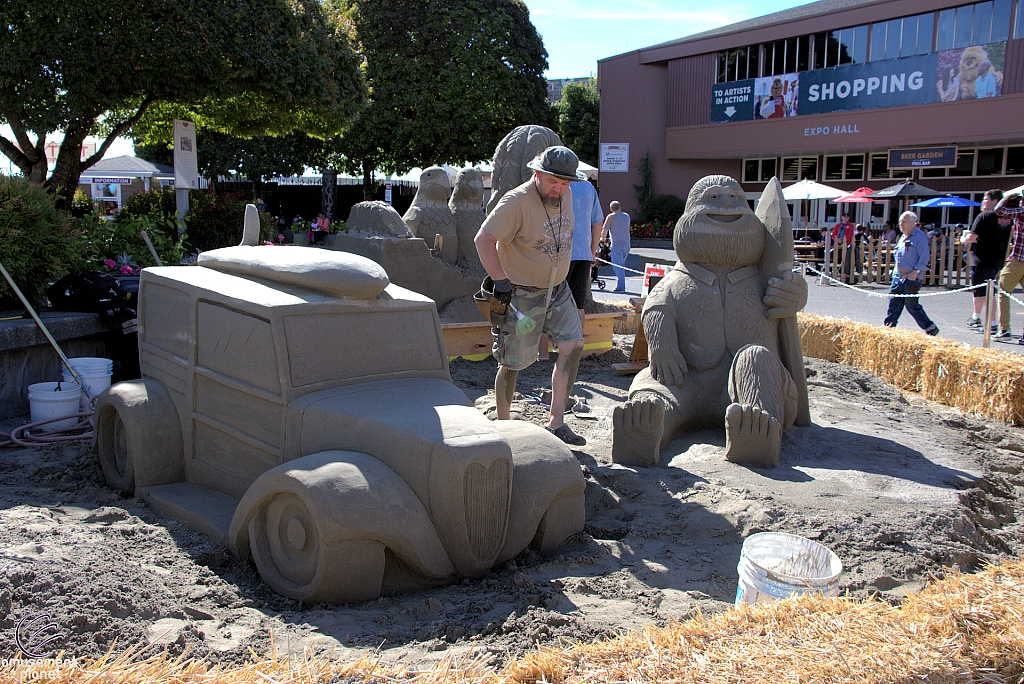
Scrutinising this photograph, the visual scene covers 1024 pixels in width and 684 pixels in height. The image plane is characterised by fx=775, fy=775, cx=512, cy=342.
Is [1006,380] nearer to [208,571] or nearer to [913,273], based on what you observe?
[913,273]

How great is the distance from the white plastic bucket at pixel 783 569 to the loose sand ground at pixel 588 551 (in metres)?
0.30

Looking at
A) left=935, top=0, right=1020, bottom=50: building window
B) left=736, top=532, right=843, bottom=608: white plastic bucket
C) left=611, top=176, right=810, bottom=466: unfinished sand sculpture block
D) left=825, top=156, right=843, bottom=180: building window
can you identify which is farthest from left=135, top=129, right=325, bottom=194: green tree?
left=736, top=532, right=843, bottom=608: white plastic bucket

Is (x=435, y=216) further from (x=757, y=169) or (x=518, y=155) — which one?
(x=757, y=169)

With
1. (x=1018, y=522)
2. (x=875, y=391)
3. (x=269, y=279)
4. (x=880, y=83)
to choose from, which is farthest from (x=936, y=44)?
(x=269, y=279)

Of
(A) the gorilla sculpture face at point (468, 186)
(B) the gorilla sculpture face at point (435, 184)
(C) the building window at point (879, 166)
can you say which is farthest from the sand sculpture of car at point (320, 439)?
(C) the building window at point (879, 166)

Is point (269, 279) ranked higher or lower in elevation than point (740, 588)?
higher

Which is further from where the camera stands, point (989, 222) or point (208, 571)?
point (989, 222)

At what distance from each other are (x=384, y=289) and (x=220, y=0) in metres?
7.83

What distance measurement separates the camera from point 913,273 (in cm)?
977

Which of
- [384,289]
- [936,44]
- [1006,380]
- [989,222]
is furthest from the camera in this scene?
[936,44]

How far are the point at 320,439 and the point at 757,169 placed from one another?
1124 inches

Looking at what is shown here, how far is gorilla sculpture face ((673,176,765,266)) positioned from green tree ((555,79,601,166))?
107 feet

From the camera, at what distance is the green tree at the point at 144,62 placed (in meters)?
8.91

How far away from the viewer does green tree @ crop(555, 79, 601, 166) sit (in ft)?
122
